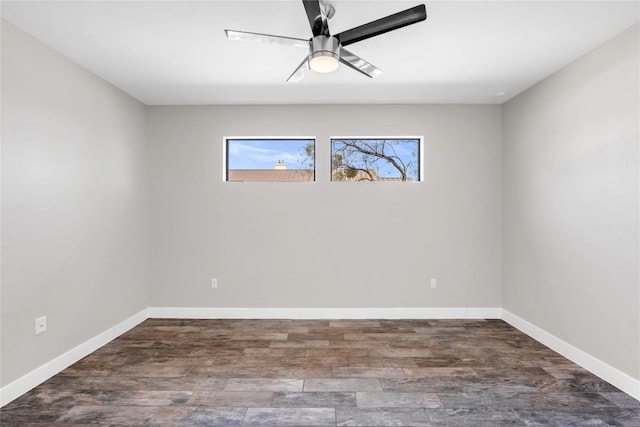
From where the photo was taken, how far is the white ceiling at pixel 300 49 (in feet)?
7.34

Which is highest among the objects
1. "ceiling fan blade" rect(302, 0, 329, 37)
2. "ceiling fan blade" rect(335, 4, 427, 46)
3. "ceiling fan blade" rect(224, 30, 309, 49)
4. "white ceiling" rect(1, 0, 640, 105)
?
"white ceiling" rect(1, 0, 640, 105)

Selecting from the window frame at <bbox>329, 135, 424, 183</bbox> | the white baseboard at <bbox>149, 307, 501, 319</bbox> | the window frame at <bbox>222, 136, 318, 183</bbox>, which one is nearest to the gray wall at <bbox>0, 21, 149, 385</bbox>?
the white baseboard at <bbox>149, 307, 501, 319</bbox>

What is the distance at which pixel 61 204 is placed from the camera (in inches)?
111

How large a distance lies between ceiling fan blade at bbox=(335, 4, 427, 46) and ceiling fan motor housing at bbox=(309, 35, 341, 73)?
65mm

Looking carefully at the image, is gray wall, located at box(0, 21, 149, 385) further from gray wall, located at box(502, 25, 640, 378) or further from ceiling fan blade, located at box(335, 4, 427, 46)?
gray wall, located at box(502, 25, 640, 378)

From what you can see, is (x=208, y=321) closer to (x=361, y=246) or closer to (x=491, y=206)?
(x=361, y=246)

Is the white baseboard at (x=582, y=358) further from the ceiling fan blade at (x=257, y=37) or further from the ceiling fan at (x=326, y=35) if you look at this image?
the ceiling fan blade at (x=257, y=37)

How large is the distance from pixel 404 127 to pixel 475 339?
2.48 meters

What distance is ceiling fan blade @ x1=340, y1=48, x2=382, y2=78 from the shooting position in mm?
2275

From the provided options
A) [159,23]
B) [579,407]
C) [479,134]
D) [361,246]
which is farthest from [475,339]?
[159,23]

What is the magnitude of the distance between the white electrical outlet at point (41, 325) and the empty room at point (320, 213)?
Answer: 0.10 ft

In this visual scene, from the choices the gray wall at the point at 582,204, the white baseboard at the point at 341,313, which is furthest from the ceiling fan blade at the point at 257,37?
the white baseboard at the point at 341,313

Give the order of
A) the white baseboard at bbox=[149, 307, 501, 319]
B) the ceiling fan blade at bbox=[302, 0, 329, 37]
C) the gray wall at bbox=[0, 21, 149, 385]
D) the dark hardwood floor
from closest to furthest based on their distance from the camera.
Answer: the ceiling fan blade at bbox=[302, 0, 329, 37] → the dark hardwood floor → the gray wall at bbox=[0, 21, 149, 385] → the white baseboard at bbox=[149, 307, 501, 319]

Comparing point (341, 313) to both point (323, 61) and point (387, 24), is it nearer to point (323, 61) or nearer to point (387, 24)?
point (323, 61)
